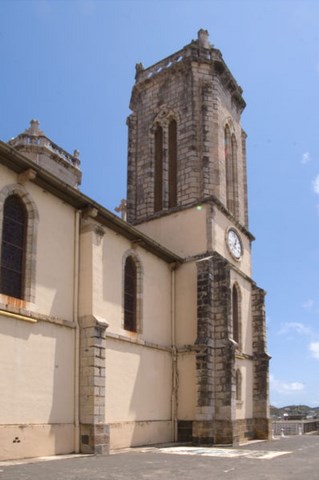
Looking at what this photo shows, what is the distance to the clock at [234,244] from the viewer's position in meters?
22.9

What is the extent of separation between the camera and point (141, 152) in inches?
980

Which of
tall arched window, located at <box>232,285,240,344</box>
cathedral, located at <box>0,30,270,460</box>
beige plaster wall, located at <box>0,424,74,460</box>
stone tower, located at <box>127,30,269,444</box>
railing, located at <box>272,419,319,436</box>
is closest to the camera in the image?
beige plaster wall, located at <box>0,424,74,460</box>

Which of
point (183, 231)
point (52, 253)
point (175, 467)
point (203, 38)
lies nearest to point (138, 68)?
point (203, 38)

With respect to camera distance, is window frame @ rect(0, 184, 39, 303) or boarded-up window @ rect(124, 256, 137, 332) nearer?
window frame @ rect(0, 184, 39, 303)

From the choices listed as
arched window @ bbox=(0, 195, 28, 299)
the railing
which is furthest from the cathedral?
the railing

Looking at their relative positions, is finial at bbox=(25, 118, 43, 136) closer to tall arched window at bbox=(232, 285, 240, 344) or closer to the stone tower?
the stone tower

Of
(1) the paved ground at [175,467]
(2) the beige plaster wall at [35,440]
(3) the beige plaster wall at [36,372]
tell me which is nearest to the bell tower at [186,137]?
(3) the beige plaster wall at [36,372]

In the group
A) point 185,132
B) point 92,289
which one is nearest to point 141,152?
point 185,132

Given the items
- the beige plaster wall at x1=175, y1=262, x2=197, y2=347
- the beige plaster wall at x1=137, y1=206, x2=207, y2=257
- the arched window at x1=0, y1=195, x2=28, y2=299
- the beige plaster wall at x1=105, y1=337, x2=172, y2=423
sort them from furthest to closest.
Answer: the beige plaster wall at x1=137, y1=206, x2=207, y2=257 → the beige plaster wall at x1=175, y1=262, x2=197, y2=347 → the beige plaster wall at x1=105, y1=337, x2=172, y2=423 → the arched window at x1=0, y1=195, x2=28, y2=299

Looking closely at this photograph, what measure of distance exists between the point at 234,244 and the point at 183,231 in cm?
264

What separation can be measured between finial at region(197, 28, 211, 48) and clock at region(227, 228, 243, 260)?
28.6ft

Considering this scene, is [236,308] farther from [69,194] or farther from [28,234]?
[28,234]

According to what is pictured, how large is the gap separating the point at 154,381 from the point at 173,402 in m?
1.43

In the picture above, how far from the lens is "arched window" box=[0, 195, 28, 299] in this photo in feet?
44.0
